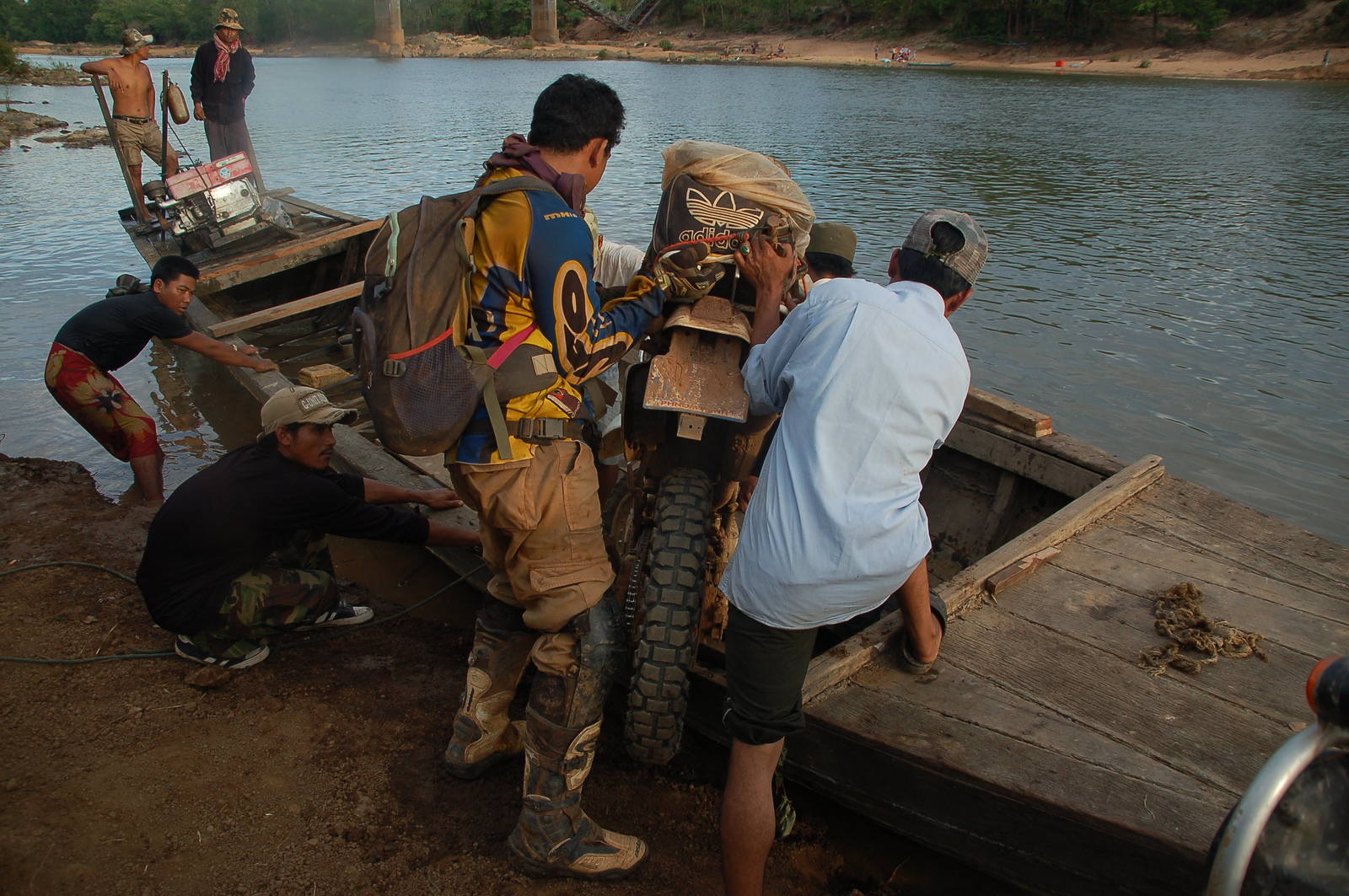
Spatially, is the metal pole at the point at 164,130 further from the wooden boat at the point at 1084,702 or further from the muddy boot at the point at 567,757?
the wooden boat at the point at 1084,702

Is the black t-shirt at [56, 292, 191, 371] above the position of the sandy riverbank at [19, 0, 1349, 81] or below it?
below

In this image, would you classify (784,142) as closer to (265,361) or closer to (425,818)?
(265,361)

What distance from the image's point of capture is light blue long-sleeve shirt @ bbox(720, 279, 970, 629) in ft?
7.18

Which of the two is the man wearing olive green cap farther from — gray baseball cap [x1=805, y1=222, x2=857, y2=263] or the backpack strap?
the backpack strap

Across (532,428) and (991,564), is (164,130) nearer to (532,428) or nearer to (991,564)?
(532,428)

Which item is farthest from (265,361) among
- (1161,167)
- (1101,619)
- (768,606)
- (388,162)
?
(1161,167)

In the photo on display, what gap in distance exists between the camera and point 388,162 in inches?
838

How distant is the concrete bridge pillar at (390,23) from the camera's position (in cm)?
6575

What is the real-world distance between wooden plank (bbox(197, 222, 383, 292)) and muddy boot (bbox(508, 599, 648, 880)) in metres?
6.49

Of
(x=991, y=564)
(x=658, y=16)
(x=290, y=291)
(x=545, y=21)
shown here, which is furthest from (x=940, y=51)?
(x=991, y=564)

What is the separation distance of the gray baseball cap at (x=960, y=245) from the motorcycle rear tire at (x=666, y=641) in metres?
1.22

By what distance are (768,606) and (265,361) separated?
499 centimetres

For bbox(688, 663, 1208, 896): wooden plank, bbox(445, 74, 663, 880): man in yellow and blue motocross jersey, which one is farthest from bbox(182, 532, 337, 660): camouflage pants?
bbox(688, 663, 1208, 896): wooden plank

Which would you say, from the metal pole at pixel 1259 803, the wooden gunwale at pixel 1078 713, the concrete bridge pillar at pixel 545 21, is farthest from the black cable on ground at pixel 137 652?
the concrete bridge pillar at pixel 545 21
